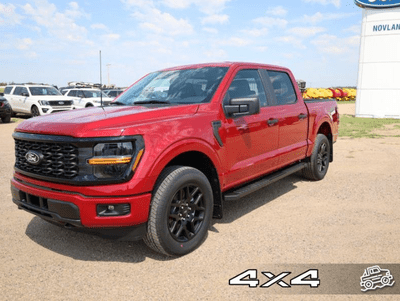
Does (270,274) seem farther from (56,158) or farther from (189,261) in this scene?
(56,158)

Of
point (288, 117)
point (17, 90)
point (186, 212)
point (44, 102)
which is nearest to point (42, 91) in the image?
point (44, 102)

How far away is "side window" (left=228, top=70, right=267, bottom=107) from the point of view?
13.9 feet

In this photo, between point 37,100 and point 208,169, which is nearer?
point 208,169

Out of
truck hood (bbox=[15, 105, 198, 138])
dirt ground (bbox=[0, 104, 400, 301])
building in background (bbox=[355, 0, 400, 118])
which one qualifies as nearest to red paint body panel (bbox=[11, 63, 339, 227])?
truck hood (bbox=[15, 105, 198, 138])

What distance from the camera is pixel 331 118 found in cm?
667

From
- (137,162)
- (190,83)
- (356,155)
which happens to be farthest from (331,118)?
(137,162)

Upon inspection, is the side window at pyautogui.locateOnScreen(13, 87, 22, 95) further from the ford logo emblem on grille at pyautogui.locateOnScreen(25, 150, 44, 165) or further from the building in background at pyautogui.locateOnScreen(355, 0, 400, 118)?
the building in background at pyautogui.locateOnScreen(355, 0, 400, 118)

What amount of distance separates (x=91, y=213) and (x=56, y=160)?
1.87 feet

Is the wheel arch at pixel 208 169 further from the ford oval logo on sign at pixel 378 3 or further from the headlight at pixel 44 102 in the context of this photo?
the ford oval logo on sign at pixel 378 3

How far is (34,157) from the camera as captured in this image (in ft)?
10.6

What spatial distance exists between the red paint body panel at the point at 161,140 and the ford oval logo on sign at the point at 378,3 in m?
18.6

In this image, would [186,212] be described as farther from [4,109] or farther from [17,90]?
[17,90]

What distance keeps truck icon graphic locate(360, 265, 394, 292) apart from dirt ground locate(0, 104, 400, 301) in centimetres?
15

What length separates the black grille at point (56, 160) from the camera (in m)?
3.00
